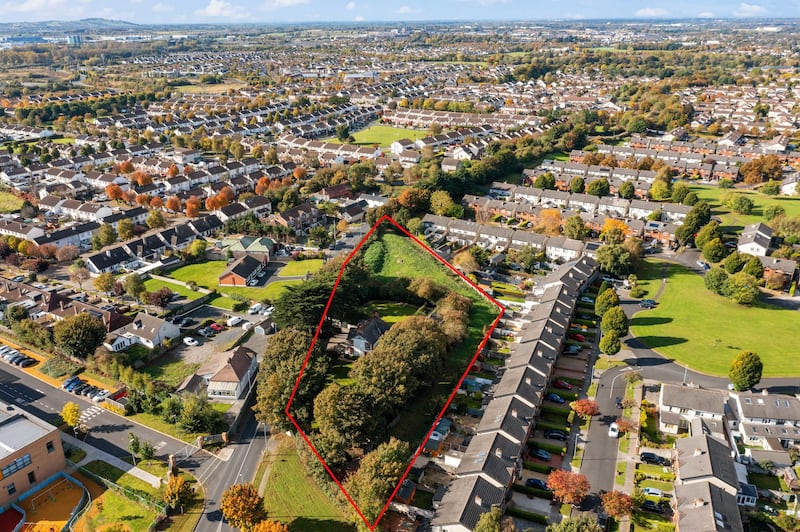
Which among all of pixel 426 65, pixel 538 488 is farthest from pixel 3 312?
pixel 426 65

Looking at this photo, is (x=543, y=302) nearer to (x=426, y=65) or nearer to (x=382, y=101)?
(x=382, y=101)

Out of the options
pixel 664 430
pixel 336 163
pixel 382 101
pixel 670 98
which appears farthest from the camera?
pixel 382 101

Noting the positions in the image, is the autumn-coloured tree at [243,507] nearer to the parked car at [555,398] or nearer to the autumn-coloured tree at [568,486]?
the autumn-coloured tree at [568,486]

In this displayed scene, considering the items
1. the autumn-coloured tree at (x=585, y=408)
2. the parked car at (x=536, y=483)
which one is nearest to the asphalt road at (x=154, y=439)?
the parked car at (x=536, y=483)

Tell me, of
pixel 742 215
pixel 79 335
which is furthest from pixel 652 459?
pixel 742 215

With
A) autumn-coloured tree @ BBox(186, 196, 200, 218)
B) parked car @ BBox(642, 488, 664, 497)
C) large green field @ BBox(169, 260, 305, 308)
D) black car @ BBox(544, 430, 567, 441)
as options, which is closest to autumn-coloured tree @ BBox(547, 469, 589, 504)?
parked car @ BBox(642, 488, 664, 497)

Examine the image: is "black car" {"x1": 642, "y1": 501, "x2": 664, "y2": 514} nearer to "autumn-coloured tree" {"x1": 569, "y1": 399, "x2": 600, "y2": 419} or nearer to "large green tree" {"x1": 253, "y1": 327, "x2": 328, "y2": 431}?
"autumn-coloured tree" {"x1": 569, "y1": 399, "x2": 600, "y2": 419}
